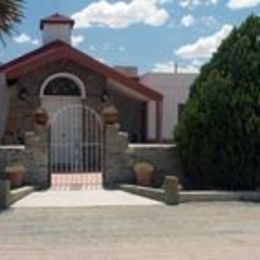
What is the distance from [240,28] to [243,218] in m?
6.97

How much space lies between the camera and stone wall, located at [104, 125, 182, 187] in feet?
70.4

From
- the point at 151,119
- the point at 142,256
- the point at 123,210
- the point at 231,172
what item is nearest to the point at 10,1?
the point at 123,210

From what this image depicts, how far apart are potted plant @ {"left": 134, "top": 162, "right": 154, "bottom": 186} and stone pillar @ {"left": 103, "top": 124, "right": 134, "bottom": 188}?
1.14 feet

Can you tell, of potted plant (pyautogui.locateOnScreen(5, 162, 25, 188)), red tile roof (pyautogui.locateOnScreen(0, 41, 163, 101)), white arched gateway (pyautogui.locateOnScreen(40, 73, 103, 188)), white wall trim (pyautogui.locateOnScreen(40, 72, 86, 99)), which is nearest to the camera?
potted plant (pyautogui.locateOnScreen(5, 162, 25, 188))

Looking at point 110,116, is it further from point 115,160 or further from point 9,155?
point 9,155

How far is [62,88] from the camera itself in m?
26.9

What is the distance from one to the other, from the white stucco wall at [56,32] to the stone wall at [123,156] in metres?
10.6

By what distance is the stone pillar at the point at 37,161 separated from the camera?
2117 cm

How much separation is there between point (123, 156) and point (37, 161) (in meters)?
2.25

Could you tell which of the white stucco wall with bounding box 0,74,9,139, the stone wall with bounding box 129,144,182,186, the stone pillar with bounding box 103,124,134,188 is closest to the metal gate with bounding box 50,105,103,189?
the stone pillar with bounding box 103,124,134,188

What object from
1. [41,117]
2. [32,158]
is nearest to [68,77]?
[41,117]

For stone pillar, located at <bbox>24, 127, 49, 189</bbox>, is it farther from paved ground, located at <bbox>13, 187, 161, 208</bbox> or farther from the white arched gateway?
paved ground, located at <bbox>13, 187, 161, 208</bbox>

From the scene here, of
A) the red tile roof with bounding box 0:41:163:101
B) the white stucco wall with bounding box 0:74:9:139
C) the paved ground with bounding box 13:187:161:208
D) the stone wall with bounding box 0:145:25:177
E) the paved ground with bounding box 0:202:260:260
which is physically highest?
the red tile roof with bounding box 0:41:163:101

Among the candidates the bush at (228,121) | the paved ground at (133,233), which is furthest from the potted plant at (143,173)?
the paved ground at (133,233)
